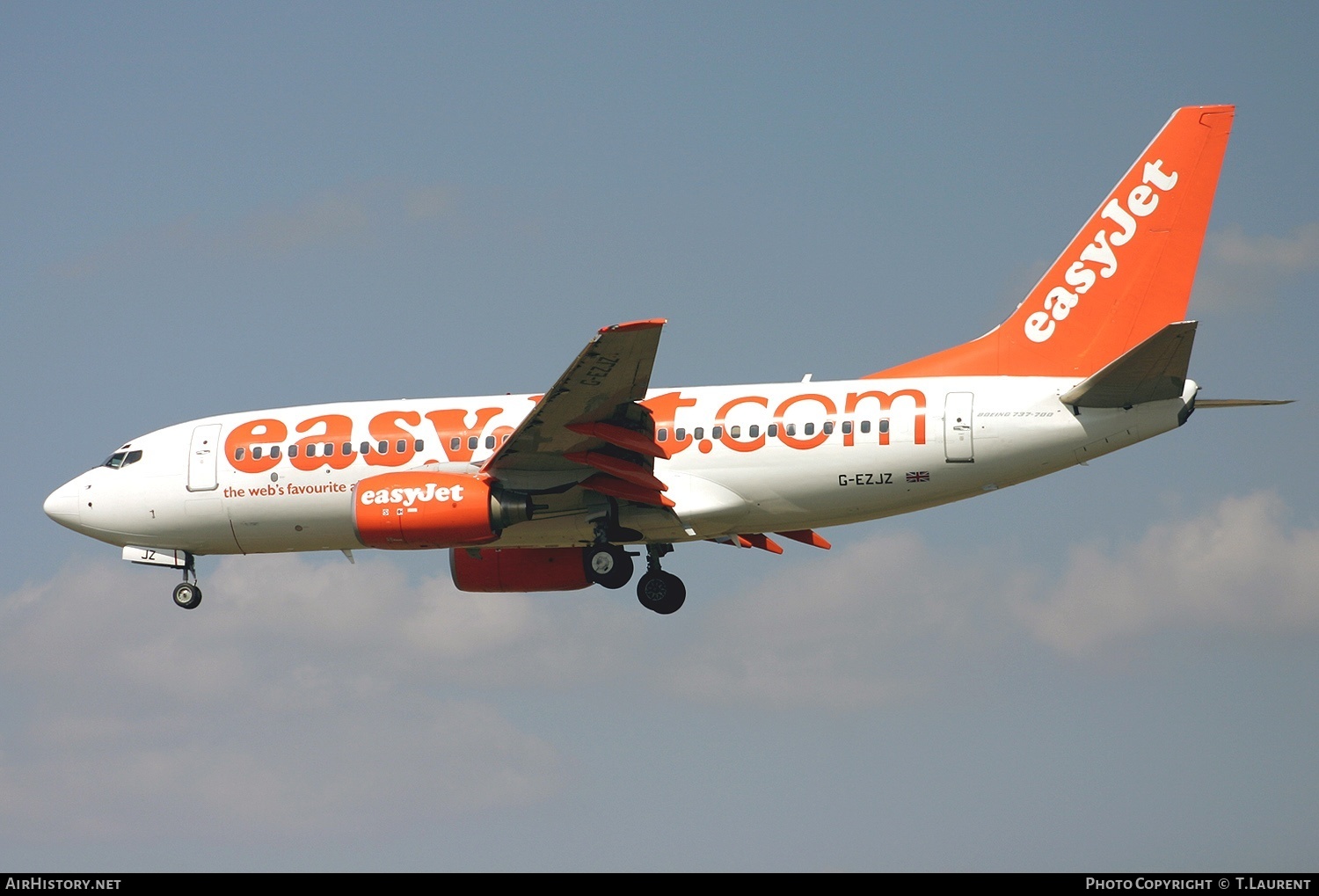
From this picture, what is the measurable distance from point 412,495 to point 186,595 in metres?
7.58

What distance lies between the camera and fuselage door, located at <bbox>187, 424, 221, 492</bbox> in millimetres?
36625

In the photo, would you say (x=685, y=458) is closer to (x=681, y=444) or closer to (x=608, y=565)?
(x=681, y=444)

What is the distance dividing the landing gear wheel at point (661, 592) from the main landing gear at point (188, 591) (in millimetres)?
9771

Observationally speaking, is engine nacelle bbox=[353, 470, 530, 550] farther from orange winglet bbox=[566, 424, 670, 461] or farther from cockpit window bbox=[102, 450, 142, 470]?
cockpit window bbox=[102, 450, 142, 470]

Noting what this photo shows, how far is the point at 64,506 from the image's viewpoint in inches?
1510

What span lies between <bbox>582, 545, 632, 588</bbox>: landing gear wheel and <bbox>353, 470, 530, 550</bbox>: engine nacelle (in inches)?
104

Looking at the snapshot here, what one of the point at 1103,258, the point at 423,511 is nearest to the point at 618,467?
the point at 423,511

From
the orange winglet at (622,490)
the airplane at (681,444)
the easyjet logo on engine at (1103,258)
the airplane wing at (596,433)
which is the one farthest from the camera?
the easyjet logo on engine at (1103,258)

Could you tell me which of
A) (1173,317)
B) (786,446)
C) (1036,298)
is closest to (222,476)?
(786,446)

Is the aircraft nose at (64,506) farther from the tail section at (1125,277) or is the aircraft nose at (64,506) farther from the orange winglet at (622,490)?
the tail section at (1125,277)

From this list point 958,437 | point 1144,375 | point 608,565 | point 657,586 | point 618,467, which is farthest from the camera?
point 657,586

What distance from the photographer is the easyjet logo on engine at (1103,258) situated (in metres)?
35.0

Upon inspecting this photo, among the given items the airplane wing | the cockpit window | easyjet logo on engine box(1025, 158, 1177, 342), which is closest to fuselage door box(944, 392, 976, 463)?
easyjet logo on engine box(1025, 158, 1177, 342)

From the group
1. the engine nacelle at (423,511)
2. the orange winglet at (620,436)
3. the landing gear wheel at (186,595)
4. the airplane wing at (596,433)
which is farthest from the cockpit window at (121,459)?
the orange winglet at (620,436)
